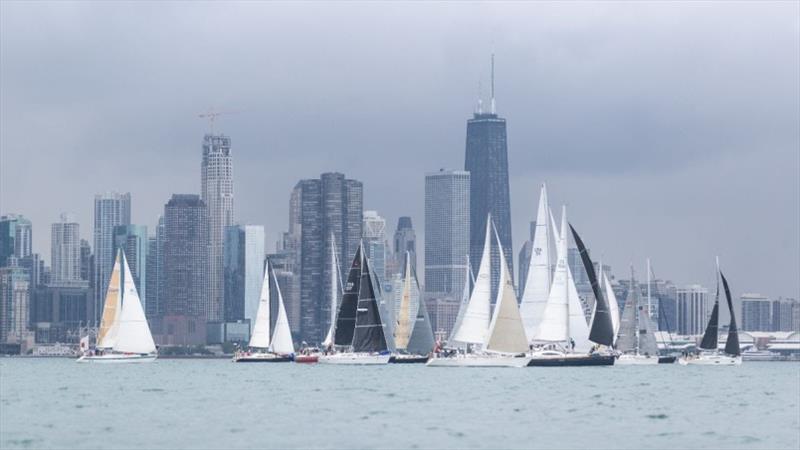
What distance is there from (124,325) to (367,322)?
99.4ft

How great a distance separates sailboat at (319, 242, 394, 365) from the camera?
148 metres

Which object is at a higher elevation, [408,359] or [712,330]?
[712,330]

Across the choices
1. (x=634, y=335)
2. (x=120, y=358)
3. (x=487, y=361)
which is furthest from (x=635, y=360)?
(x=120, y=358)

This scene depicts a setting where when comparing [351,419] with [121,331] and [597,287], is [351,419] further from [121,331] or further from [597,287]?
[121,331]

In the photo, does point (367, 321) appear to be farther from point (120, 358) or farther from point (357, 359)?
point (120, 358)

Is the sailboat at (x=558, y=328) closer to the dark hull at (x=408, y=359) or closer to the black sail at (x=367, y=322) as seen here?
the black sail at (x=367, y=322)

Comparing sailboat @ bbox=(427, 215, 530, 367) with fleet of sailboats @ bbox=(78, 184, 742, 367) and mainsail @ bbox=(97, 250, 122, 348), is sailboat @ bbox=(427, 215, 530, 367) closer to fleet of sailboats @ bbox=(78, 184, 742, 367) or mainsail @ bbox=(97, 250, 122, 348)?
fleet of sailboats @ bbox=(78, 184, 742, 367)

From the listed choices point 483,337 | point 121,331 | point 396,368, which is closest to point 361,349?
point 396,368

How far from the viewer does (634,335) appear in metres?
170

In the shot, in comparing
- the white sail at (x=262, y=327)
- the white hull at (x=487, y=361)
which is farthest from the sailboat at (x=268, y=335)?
the white hull at (x=487, y=361)

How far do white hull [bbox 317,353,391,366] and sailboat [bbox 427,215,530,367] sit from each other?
7207 millimetres

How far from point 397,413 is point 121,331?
90562 mm

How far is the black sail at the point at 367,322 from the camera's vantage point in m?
148

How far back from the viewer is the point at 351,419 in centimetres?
7812
